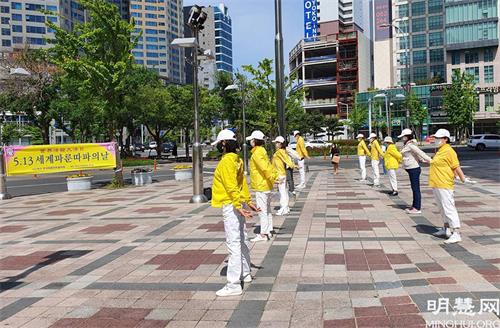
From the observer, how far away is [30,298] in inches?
223

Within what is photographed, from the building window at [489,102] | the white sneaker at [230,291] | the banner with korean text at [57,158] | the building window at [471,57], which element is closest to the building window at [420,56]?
the building window at [471,57]

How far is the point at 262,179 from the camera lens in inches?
313

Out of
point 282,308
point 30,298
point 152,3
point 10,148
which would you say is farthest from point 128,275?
point 152,3

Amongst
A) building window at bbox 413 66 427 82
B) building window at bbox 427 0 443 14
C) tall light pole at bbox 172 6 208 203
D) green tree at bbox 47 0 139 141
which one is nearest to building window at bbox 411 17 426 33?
building window at bbox 427 0 443 14

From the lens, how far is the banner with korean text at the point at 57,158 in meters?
19.3

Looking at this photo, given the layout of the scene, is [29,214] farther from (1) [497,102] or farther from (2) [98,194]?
(1) [497,102]

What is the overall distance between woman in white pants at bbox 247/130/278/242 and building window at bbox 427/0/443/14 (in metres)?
87.6

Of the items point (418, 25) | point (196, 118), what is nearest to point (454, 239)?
point (196, 118)

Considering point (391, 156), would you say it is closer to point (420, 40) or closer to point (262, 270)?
point (262, 270)

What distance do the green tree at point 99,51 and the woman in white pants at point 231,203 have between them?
1390cm

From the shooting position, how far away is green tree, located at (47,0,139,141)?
18.1m

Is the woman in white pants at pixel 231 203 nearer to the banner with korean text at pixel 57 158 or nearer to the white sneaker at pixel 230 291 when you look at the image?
the white sneaker at pixel 230 291

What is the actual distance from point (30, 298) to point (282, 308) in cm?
294

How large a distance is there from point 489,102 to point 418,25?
66.3 ft
